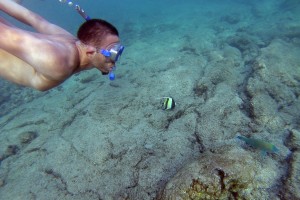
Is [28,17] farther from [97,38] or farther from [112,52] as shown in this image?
[112,52]

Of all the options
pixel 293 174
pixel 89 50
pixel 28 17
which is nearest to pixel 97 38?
pixel 89 50

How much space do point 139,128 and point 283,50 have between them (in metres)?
4.89

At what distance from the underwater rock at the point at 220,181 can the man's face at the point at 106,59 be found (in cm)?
170

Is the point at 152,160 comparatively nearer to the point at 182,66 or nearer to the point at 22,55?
the point at 22,55

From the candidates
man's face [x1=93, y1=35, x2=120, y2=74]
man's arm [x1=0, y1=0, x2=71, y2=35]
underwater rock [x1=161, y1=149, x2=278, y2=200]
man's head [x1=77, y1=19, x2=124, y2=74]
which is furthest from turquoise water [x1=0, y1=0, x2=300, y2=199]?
man's arm [x1=0, y1=0, x2=71, y2=35]

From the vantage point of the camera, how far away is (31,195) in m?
3.89

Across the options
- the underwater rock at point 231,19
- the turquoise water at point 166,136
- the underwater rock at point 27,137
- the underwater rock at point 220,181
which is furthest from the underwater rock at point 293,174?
the underwater rock at point 231,19

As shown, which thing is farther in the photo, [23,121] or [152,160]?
[23,121]

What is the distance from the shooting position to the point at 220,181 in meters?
2.87

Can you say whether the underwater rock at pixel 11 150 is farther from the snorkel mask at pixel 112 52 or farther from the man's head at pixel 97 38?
the snorkel mask at pixel 112 52

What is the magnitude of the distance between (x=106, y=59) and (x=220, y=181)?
82.2 inches

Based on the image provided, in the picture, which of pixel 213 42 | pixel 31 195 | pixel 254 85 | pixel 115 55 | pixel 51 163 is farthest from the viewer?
pixel 213 42

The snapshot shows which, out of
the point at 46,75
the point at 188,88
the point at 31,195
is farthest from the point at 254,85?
the point at 31,195

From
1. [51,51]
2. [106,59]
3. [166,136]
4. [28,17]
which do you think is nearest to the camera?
[51,51]
